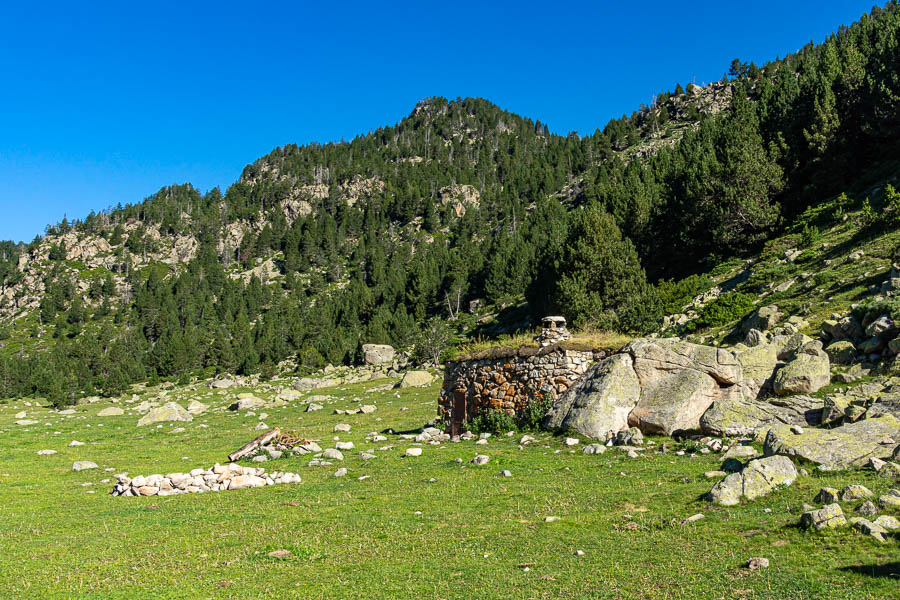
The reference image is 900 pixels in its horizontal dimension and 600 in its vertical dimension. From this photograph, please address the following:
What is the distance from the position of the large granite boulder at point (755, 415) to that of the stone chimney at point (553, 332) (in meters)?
6.64

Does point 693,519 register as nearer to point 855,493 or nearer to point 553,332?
point 855,493

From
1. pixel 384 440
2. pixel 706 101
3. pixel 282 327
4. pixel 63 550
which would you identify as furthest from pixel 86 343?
pixel 706 101

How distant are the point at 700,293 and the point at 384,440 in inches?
1147

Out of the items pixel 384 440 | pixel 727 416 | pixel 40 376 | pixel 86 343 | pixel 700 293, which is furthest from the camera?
pixel 86 343

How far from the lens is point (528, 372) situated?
68.0ft

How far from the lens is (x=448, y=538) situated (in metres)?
9.33

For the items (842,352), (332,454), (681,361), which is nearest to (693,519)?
(681,361)

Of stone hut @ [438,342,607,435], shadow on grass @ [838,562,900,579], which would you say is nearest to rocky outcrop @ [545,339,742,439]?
stone hut @ [438,342,607,435]

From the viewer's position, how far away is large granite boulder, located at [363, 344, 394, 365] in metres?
79.4

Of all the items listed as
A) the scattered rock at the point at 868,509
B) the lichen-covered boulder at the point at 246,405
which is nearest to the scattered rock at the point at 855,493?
the scattered rock at the point at 868,509

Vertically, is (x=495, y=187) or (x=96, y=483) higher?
(x=495, y=187)

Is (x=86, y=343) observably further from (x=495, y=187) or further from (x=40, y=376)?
(x=495, y=187)

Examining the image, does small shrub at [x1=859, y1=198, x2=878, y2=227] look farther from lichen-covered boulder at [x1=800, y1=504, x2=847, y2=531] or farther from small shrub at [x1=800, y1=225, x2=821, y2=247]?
lichen-covered boulder at [x1=800, y1=504, x2=847, y2=531]

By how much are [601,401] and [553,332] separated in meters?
4.78
